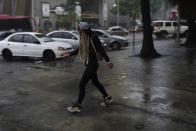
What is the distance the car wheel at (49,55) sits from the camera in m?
20.7

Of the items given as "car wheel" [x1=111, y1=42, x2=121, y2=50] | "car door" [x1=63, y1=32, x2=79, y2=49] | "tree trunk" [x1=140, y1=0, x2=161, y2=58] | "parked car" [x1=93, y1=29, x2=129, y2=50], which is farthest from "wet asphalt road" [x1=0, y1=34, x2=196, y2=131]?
"car wheel" [x1=111, y1=42, x2=121, y2=50]

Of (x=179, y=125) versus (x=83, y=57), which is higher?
(x=83, y=57)

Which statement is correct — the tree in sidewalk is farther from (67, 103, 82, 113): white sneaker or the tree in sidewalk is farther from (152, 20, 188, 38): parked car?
(67, 103, 82, 113): white sneaker

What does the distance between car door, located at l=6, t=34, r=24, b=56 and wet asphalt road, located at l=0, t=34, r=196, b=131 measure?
568cm

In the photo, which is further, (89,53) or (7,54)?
(7,54)

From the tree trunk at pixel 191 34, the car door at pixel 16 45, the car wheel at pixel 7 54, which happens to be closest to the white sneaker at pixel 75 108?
the car door at pixel 16 45

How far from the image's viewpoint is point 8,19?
32812mm

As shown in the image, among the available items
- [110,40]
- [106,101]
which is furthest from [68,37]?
[106,101]

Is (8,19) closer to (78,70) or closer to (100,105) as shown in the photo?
(78,70)

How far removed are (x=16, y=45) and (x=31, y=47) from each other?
97 cm

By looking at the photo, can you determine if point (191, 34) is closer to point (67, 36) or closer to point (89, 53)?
point (67, 36)

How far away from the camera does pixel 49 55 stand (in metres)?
20.7

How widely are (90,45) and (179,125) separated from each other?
2398mm

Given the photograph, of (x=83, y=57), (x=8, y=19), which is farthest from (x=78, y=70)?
(x=8, y=19)
